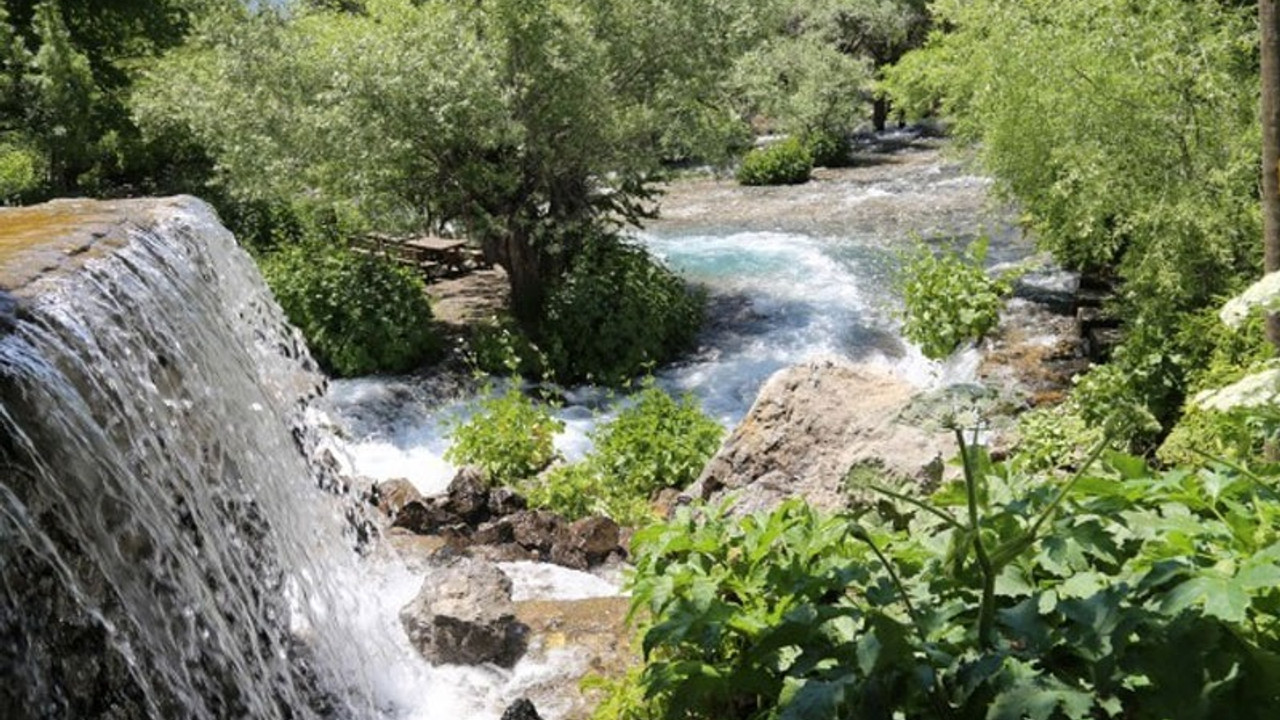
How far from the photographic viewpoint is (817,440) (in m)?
6.50

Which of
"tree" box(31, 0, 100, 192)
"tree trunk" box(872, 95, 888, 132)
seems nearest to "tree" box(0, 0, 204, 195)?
"tree" box(31, 0, 100, 192)

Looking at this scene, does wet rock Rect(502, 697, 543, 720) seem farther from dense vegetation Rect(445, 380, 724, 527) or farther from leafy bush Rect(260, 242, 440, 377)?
leafy bush Rect(260, 242, 440, 377)

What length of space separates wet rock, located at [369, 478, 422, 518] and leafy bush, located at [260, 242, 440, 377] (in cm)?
353

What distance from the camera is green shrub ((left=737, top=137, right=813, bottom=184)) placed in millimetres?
25219

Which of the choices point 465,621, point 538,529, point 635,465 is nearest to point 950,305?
point 635,465

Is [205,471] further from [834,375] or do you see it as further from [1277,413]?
[1277,413]

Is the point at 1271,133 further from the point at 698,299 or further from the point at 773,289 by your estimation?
the point at 773,289

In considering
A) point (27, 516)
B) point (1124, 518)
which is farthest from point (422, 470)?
point (1124, 518)

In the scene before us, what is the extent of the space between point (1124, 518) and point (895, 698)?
0.81 meters

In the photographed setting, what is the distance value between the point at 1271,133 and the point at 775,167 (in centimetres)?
2030

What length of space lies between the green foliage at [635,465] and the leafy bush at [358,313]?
3.64 m

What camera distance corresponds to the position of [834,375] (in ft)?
22.5

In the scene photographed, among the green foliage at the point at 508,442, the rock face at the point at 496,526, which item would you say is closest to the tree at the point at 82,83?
the green foliage at the point at 508,442

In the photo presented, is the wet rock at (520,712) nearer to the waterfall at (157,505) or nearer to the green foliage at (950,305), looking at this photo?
the waterfall at (157,505)
